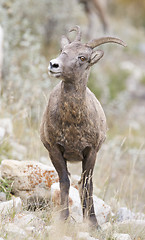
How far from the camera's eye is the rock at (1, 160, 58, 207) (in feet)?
16.8

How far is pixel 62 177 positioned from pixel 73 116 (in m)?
0.70

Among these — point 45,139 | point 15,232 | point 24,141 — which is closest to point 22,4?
point 24,141

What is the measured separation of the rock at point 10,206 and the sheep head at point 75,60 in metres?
1.36

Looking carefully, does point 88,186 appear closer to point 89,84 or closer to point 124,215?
point 124,215

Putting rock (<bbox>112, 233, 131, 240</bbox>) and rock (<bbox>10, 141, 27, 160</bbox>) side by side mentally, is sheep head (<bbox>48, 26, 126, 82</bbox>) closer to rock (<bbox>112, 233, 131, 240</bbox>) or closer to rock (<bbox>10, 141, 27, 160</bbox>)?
rock (<bbox>112, 233, 131, 240</bbox>)

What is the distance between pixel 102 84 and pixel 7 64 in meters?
4.44

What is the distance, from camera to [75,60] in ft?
13.7

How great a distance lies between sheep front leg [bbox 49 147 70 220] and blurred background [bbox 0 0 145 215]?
3.61 ft

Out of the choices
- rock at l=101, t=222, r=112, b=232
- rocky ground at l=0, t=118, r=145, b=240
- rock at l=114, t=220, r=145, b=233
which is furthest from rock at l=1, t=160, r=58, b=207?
rock at l=114, t=220, r=145, b=233

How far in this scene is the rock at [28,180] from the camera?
16.8 feet

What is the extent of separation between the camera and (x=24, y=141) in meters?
7.57

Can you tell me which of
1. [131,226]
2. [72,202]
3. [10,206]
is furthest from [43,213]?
[131,226]

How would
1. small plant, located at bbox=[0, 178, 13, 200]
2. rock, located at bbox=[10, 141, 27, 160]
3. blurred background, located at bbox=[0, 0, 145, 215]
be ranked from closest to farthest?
small plant, located at bbox=[0, 178, 13, 200], rock, located at bbox=[10, 141, 27, 160], blurred background, located at bbox=[0, 0, 145, 215]

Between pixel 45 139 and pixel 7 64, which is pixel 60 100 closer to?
pixel 45 139
